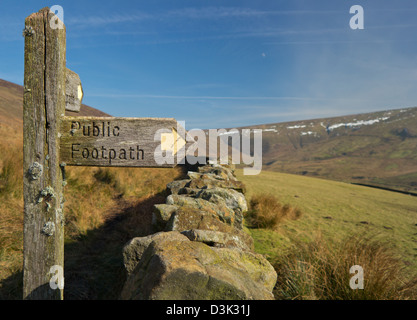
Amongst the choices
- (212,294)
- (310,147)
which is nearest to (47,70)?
(212,294)

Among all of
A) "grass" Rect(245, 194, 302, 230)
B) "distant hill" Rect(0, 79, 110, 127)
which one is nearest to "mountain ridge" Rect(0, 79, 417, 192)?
"distant hill" Rect(0, 79, 110, 127)

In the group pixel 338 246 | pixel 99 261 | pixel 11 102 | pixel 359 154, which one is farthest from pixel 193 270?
pixel 359 154

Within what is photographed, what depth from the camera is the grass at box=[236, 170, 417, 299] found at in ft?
8.38

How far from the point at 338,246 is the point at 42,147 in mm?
3760

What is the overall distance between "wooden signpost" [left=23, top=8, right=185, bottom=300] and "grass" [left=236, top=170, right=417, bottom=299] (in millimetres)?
2108

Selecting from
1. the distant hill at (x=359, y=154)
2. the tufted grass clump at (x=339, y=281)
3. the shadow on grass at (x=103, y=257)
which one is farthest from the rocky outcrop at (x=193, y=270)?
the distant hill at (x=359, y=154)

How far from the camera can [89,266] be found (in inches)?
131

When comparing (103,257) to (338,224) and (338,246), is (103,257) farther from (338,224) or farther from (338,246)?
(338,224)

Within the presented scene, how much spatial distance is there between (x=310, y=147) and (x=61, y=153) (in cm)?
20349

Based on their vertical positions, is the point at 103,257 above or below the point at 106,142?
below

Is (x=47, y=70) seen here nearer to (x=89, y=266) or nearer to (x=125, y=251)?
(x=125, y=251)

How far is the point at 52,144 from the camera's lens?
6.39ft

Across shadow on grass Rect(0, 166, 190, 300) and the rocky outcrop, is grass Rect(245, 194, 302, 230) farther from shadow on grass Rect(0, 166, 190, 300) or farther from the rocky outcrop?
the rocky outcrop

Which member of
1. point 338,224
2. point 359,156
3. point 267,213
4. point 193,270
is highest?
point 359,156
